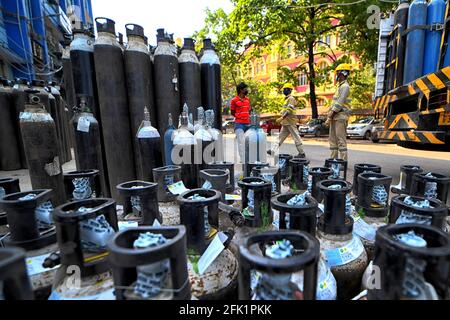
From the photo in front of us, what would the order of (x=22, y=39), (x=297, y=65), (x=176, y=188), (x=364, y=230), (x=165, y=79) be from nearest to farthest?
(x=364, y=230), (x=176, y=188), (x=165, y=79), (x=22, y=39), (x=297, y=65)

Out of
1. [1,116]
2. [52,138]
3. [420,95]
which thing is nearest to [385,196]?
[52,138]

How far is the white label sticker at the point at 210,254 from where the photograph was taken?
93cm

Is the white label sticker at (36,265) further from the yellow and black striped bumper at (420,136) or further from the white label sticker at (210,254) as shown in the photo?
the yellow and black striped bumper at (420,136)

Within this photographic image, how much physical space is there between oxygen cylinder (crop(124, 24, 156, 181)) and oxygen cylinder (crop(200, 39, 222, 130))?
0.62 m

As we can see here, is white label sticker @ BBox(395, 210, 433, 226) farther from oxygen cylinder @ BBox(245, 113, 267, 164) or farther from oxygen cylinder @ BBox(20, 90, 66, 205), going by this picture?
oxygen cylinder @ BBox(20, 90, 66, 205)

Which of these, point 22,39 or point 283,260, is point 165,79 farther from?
point 22,39

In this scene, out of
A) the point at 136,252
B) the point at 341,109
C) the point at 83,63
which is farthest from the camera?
the point at 341,109

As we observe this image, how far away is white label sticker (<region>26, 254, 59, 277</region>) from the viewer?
2.98 ft

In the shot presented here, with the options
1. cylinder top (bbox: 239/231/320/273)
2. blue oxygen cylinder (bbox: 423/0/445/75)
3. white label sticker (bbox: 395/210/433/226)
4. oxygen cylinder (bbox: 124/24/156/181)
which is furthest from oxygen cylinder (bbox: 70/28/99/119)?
blue oxygen cylinder (bbox: 423/0/445/75)

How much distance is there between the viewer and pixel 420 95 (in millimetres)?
2799

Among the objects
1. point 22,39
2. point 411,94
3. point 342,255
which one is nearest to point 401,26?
point 411,94

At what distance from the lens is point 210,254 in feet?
3.15

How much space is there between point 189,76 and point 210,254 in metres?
1.98

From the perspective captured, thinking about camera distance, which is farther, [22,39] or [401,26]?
[22,39]
